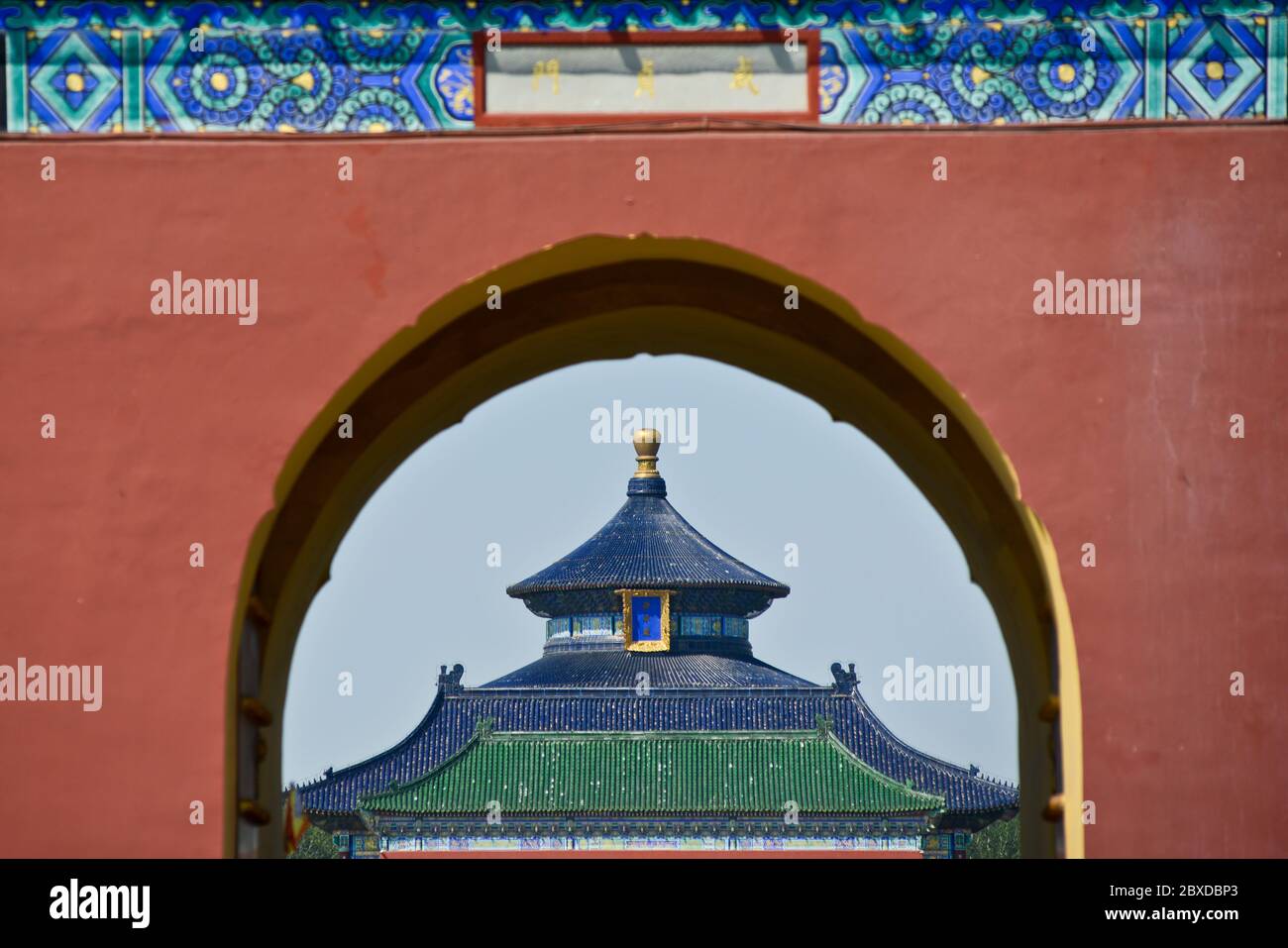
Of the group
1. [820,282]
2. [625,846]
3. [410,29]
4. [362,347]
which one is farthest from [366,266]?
[625,846]

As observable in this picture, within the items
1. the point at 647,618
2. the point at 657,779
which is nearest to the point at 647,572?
the point at 647,618

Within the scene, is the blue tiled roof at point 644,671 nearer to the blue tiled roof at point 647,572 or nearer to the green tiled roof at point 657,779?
the blue tiled roof at point 647,572

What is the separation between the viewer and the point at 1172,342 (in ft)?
18.0

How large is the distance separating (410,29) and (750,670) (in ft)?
78.8

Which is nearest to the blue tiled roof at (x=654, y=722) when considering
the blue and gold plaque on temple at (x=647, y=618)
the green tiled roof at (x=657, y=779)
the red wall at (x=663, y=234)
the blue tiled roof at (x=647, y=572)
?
the green tiled roof at (x=657, y=779)

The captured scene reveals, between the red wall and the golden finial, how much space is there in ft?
79.6

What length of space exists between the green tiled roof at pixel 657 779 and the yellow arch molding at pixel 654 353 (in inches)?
714

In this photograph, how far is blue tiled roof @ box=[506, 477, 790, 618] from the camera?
29625 mm

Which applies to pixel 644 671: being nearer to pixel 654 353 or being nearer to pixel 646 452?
pixel 646 452

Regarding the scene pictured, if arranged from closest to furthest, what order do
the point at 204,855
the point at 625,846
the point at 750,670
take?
the point at 204,855 → the point at 625,846 → the point at 750,670

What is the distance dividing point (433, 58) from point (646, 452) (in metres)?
25.6

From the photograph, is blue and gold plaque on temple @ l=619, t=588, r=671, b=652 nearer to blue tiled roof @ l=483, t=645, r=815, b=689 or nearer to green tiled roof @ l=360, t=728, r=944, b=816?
blue tiled roof @ l=483, t=645, r=815, b=689

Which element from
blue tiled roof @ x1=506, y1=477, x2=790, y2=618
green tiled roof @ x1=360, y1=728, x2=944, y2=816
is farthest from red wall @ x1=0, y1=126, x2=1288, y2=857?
blue tiled roof @ x1=506, y1=477, x2=790, y2=618
